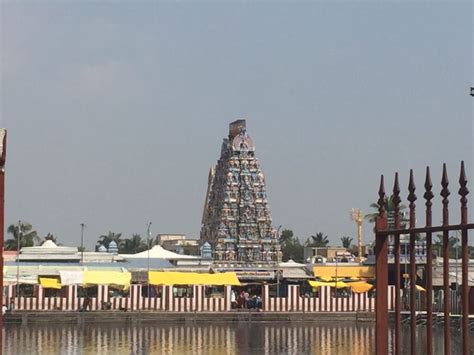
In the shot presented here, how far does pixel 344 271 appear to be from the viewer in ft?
163

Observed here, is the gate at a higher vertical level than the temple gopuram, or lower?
lower

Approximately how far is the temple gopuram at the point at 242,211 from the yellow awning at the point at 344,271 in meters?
13.7

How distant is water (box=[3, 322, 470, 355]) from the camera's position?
25.1 meters

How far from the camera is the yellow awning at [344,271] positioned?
48875 mm

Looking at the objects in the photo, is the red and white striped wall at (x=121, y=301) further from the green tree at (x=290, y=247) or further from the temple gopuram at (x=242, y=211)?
the green tree at (x=290, y=247)

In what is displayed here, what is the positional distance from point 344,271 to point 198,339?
69.7 ft

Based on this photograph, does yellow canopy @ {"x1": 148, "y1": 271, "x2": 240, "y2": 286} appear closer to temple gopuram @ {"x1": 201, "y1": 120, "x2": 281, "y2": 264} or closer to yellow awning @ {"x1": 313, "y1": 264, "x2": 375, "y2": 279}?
yellow awning @ {"x1": 313, "y1": 264, "x2": 375, "y2": 279}

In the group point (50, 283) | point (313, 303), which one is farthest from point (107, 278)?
point (313, 303)

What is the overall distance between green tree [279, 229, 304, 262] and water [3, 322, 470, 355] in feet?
229

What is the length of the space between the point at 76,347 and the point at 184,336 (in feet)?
18.0

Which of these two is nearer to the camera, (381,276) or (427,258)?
(427,258)

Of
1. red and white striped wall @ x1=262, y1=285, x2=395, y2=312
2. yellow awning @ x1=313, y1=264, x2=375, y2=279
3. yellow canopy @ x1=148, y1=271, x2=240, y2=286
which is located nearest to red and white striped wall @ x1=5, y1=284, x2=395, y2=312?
red and white striped wall @ x1=262, y1=285, x2=395, y2=312

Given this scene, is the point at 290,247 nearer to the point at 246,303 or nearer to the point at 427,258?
the point at 246,303

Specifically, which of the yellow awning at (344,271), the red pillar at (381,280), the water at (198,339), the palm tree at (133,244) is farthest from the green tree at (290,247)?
the red pillar at (381,280)
